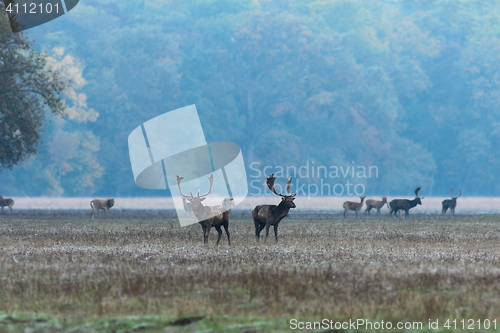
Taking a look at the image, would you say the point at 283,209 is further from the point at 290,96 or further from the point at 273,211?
the point at 290,96

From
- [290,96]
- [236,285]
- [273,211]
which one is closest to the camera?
[236,285]

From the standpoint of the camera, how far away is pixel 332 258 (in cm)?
1711

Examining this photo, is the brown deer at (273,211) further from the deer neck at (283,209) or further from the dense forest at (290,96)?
the dense forest at (290,96)

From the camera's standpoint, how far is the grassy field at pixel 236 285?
10.5 m

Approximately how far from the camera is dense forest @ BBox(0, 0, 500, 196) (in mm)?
83625

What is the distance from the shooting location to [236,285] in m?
13.2

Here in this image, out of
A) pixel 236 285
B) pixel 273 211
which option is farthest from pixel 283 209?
pixel 236 285

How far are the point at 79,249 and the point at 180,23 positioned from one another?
83.5 meters

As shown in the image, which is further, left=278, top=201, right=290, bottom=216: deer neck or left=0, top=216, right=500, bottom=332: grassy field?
left=278, top=201, right=290, bottom=216: deer neck

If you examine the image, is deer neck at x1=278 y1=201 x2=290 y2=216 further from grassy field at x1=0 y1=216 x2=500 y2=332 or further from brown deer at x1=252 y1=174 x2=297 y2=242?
grassy field at x1=0 y1=216 x2=500 y2=332

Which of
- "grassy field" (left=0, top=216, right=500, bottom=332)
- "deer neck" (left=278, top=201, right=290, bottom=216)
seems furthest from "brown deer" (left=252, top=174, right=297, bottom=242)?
"grassy field" (left=0, top=216, right=500, bottom=332)

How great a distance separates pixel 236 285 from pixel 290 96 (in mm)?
72535

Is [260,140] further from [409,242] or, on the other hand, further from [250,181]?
[409,242]

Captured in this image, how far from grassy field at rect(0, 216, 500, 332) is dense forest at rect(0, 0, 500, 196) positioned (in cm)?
6199
